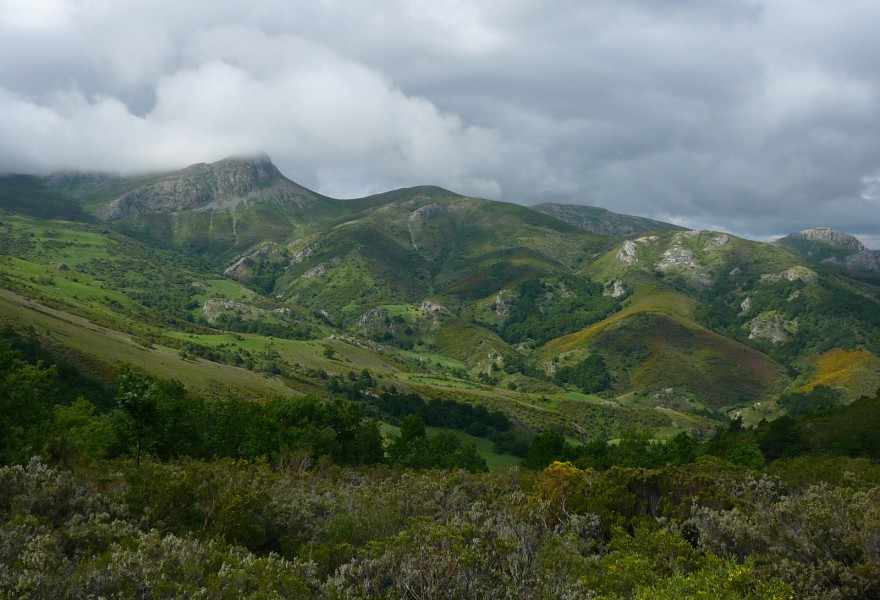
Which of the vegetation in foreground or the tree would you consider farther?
the tree

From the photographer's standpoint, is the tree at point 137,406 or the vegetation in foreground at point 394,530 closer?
the vegetation in foreground at point 394,530

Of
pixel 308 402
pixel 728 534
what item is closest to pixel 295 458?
pixel 308 402

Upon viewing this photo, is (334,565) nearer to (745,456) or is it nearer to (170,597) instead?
(170,597)

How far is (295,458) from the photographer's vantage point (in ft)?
184

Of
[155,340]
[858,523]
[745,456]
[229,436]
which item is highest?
[858,523]

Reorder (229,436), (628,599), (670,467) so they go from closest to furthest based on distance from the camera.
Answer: (628,599), (670,467), (229,436)

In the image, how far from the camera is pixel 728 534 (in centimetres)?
2661

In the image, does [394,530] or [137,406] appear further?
[137,406]

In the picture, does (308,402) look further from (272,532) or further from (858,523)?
(858,523)

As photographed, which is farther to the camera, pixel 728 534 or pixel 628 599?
pixel 728 534

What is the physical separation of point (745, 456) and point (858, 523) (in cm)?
Result: 7084

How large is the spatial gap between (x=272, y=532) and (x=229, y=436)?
136 feet

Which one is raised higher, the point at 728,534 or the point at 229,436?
the point at 728,534

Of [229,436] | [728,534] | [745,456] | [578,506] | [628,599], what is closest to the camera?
[628,599]
